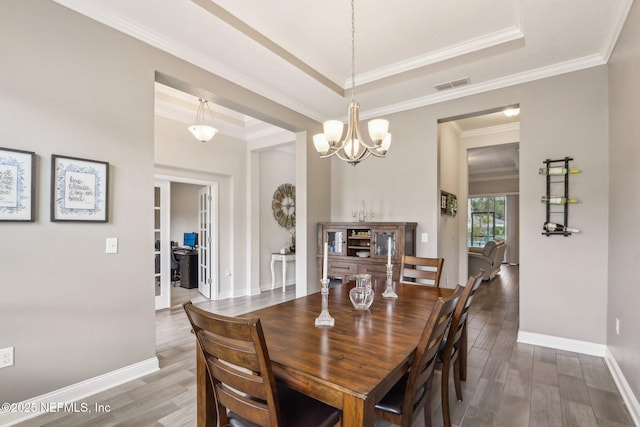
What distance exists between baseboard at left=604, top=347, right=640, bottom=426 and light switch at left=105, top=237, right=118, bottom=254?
12.0 ft

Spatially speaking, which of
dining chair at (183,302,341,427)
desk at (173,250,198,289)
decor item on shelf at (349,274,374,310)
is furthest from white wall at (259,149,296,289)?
dining chair at (183,302,341,427)

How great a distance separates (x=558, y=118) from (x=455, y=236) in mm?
2747

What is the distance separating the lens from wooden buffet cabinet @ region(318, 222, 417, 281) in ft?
12.0

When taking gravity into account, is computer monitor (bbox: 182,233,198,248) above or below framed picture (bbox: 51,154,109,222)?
below

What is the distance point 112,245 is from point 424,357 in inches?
90.7

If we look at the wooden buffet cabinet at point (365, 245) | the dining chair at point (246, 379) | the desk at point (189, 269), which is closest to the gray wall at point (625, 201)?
the wooden buffet cabinet at point (365, 245)

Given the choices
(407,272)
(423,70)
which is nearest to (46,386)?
(407,272)

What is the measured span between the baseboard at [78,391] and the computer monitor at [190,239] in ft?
14.6

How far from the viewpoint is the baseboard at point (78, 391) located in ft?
6.26

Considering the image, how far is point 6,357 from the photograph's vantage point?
189 cm

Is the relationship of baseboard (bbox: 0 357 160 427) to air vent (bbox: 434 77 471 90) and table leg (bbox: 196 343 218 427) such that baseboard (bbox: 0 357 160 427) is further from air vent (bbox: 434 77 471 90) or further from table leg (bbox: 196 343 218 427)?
air vent (bbox: 434 77 471 90)

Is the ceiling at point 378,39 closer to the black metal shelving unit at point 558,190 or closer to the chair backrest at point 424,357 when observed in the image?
the black metal shelving unit at point 558,190

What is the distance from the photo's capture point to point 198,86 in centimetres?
288

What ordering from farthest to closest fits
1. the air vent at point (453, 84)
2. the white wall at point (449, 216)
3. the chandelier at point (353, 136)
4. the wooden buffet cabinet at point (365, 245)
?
the white wall at point (449, 216) < the wooden buffet cabinet at point (365, 245) < the air vent at point (453, 84) < the chandelier at point (353, 136)
